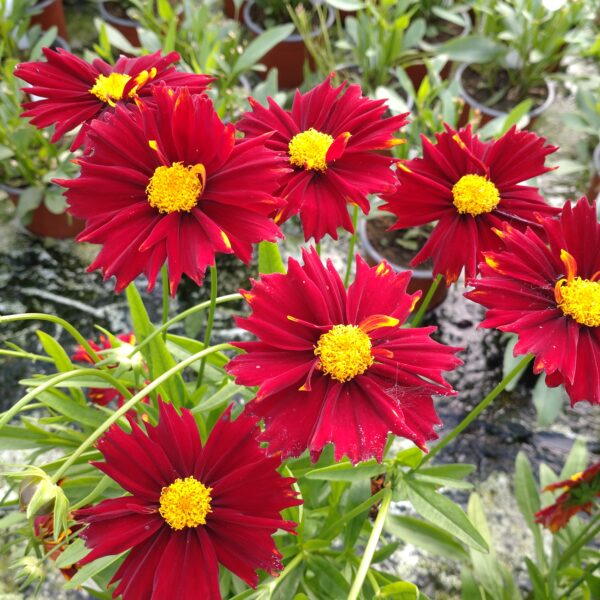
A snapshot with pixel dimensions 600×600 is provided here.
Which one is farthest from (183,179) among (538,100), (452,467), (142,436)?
(538,100)

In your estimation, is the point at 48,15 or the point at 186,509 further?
the point at 48,15

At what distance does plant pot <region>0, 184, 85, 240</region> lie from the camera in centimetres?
139

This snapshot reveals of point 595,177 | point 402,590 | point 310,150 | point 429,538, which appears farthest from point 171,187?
point 595,177

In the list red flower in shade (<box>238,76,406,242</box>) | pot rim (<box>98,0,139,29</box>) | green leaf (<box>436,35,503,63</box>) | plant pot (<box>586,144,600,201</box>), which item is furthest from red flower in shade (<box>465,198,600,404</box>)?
pot rim (<box>98,0,139,29</box>)

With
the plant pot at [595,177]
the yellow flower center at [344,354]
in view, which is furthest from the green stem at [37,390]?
the plant pot at [595,177]

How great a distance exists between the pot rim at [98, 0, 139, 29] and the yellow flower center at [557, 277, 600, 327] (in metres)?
1.52

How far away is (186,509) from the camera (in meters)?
0.52

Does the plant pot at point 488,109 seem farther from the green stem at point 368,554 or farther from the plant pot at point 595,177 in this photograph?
the green stem at point 368,554

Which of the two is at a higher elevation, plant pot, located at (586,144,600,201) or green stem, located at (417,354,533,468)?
green stem, located at (417,354,533,468)

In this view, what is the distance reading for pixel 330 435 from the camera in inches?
18.5

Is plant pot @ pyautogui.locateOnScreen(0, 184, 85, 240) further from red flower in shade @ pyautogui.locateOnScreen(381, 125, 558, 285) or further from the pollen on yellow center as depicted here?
red flower in shade @ pyautogui.locateOnScreen(381, 125, 558, 285)

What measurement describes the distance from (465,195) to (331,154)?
0.12 m

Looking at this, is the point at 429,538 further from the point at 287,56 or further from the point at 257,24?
the point at 257,24

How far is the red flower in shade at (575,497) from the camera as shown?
781mm
